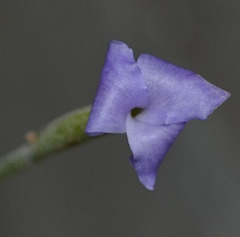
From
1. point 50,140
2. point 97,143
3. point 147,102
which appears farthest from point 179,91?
point 97,143

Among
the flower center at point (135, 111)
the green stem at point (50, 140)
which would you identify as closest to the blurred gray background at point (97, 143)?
the green stem at point (50, 140)

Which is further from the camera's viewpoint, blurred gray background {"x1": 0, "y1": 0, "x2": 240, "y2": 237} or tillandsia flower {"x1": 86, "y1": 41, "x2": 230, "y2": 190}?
blurred gray background {"x1": 0, "y1": 0, "x2": 240, "y2": 237}

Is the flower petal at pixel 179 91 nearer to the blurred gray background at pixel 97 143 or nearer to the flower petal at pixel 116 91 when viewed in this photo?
the flower petal at pixel 116 91

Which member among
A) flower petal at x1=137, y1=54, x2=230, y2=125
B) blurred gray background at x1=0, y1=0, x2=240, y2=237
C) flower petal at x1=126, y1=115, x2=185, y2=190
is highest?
blurred gray background at x1=0, y1=0, x2=240, y2=237

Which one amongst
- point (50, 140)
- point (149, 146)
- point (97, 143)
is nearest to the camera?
point (149, 146)

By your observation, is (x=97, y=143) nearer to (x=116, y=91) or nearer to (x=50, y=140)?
(x=50, y=140)

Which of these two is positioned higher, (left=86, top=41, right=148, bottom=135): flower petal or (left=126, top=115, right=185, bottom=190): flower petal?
(left=86, top=41, right=148, bottom=135): flower petal

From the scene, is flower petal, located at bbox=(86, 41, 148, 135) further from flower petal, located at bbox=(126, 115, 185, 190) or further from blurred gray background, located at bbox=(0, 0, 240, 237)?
blurred gray background, located at bbox=(0, 0, 240, 237)

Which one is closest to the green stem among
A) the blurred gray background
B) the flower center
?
the flower center
